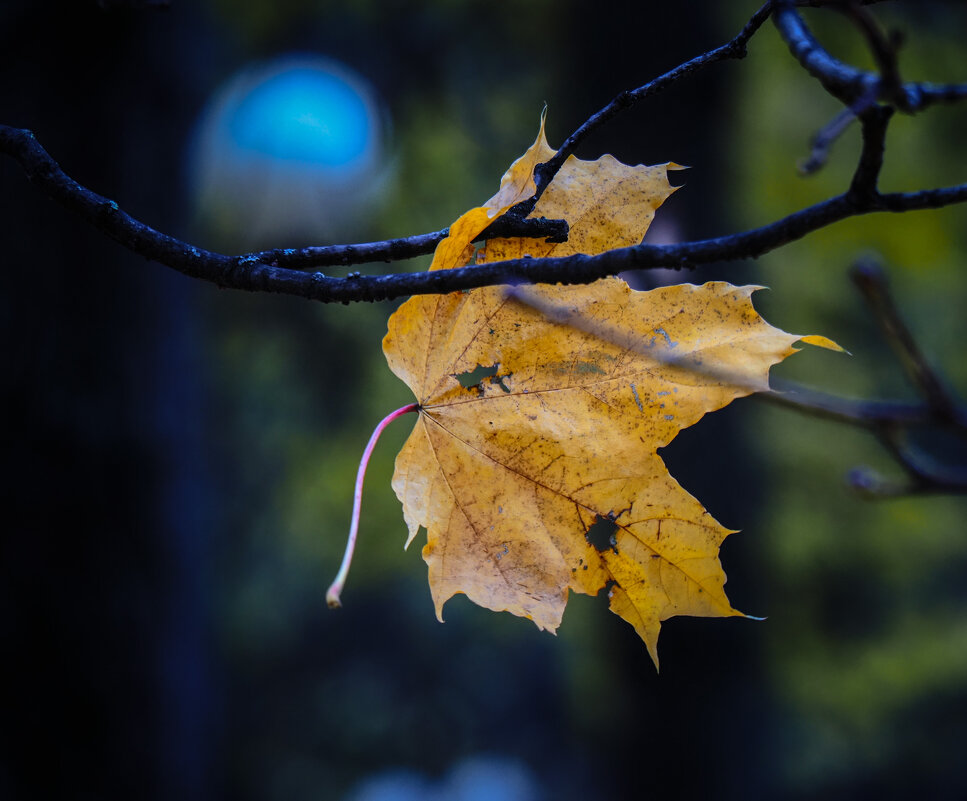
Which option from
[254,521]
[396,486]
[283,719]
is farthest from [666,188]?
[283,719]

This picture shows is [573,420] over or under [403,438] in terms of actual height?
under

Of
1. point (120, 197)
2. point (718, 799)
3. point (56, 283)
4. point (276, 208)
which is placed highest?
point (276, 208)

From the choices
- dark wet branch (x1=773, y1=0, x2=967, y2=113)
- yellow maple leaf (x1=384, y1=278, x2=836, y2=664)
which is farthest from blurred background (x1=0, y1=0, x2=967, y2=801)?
dark wet branch (x1=773, y1=0, x2=967, y2=113)

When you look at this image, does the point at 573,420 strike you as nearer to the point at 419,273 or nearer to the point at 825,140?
the point at 419,273

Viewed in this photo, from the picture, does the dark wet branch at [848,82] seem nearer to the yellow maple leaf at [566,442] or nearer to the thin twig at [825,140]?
the thin twig at [825,140]

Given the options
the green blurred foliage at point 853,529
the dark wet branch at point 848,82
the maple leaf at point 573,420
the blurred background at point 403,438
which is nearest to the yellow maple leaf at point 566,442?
the maple leaf at point 573,420

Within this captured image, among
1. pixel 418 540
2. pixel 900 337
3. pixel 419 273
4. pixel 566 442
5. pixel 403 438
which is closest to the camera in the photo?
pixel 900 337

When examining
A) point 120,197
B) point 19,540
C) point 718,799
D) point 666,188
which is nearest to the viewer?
point 666,188

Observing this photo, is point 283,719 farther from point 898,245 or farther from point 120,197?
point 898,245

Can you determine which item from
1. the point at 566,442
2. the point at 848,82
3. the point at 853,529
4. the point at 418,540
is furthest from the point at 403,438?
the point at 848,82
